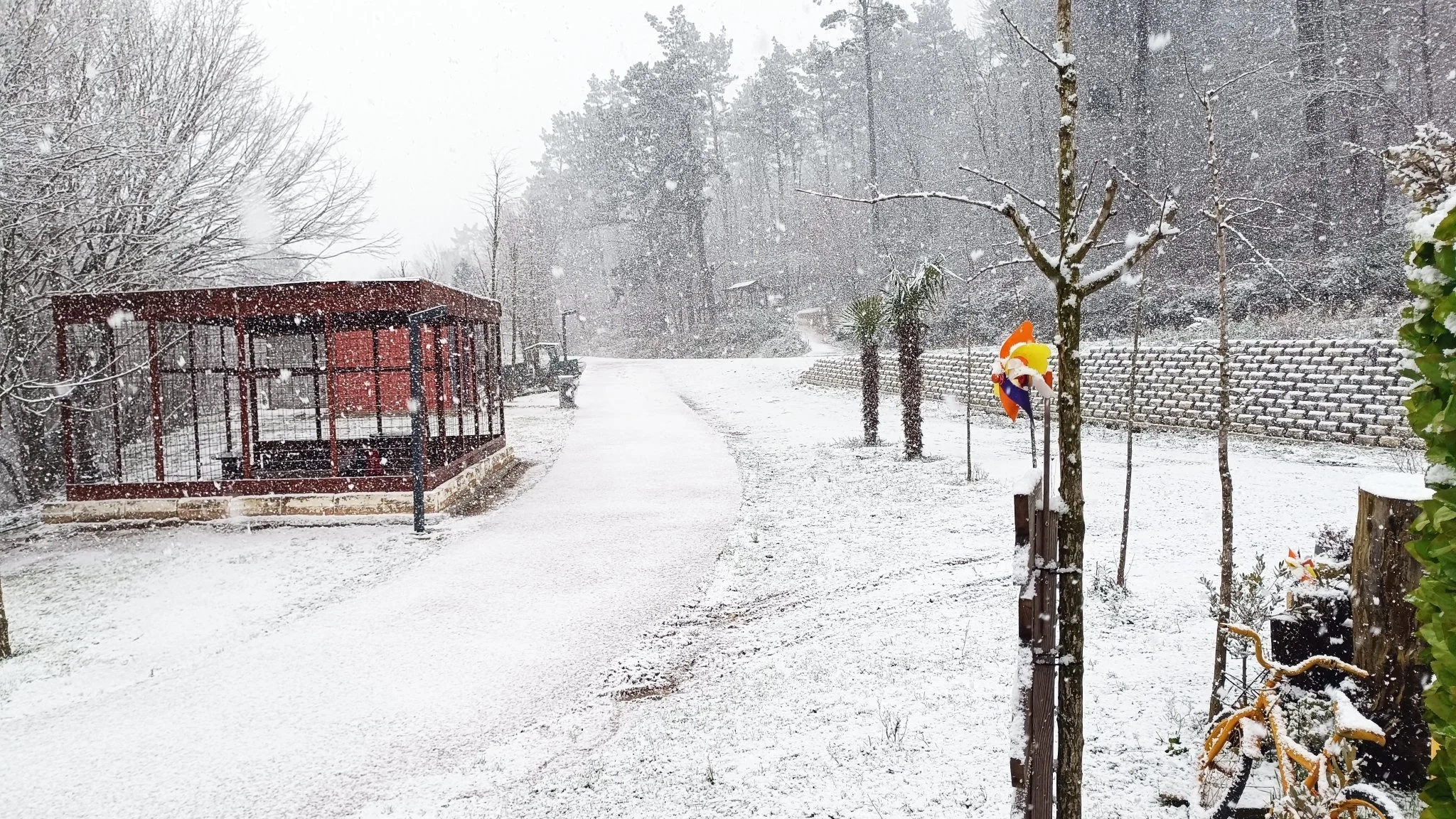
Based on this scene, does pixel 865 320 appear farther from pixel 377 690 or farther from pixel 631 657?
pixel 377 690

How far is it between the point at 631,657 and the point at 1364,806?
478 cm

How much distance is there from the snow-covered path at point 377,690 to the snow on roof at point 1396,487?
4.69 m

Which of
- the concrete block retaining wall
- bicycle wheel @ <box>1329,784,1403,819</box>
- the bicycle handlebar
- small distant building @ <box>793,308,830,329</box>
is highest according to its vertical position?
small distant building @ <box>793,308,830,329</box>

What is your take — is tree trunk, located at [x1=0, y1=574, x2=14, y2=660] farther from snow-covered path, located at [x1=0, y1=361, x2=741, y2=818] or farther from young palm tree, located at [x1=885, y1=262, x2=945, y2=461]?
young palm tree, located at [x1=885, y1=262, x2=945, y2=461]

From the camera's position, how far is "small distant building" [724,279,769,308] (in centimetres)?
4809

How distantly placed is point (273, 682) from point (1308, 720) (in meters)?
6.50

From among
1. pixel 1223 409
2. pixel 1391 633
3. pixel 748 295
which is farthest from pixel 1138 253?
pixel 748 295

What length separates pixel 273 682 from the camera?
239 inches

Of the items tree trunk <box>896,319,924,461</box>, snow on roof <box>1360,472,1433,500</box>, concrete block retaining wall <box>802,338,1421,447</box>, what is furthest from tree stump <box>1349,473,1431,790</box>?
tree trunk <box>896,319,924,461</box>

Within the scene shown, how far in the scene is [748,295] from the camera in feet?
161

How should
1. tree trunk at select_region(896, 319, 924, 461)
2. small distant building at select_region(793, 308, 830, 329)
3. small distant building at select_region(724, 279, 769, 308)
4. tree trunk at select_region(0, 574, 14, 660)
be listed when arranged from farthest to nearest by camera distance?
1. small distant building at select_region(724, 279, 769, 308)
2. small distant building at select_region(793, 308, 830, 329)
3. tree trunk at select_region(896, 319, 924, 461)
4. tree trunk at select_region(0, 574, 14, 660)

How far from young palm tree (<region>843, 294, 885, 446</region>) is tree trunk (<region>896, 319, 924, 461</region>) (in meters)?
0.61

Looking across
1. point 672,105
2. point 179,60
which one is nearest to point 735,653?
point 179,60

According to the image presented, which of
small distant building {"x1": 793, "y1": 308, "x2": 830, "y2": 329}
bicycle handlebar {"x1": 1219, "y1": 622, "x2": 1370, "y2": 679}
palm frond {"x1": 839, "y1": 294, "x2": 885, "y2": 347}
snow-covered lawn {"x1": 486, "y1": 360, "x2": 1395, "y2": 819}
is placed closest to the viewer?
bicycle handlebar {"x1": 1219, "y1": 622, "x2": 1370, "y2": 679}
